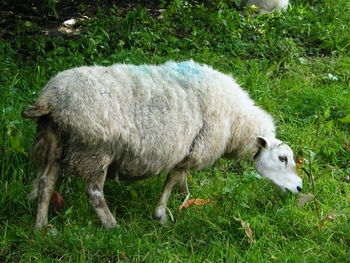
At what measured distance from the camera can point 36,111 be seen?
11.2 ft

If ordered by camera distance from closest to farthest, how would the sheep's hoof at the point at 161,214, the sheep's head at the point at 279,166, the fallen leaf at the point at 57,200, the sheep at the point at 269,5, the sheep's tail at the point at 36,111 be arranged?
the sheep's tail at the point at 36,111
the fallen leaf at the point at 57,200
the sheep's hoof at the point at 161,214
the sheep's head at the point at 279,166
the sheep at the point at 269,5

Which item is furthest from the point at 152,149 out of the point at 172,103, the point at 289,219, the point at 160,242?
the point at 289,219

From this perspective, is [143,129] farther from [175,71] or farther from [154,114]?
[175,71]

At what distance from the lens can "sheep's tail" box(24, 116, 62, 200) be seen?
11.6 feet

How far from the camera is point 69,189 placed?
4.10 metres

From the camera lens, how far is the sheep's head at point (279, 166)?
4238mm

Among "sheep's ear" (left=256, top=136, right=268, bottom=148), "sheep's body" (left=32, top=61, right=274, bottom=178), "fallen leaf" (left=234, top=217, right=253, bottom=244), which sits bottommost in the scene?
"fallen leaf" (left=234, top=217, right=253, bottom=244)

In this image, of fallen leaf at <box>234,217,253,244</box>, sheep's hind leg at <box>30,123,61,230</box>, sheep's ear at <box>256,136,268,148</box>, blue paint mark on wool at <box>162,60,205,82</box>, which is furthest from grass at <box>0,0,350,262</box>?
blue paint mark on wool at <box>162,60,205,82</box>

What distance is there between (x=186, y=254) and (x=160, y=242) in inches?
8.6

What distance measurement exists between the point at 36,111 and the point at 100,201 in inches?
30.7

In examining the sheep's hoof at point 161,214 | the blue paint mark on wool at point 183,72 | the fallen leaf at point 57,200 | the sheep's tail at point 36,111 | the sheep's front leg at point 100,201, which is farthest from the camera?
the blue paint mark on wool at point 183,72

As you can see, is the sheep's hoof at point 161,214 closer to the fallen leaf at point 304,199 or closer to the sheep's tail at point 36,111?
the fallen leaf at point 304,199

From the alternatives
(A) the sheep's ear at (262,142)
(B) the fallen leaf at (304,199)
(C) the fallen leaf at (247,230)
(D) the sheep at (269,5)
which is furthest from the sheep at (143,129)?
(D) the sheep at (269,5)

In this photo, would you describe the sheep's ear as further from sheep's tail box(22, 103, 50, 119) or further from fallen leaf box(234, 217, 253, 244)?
sheep's tail box(22, 103, 50, 119)
